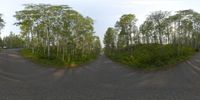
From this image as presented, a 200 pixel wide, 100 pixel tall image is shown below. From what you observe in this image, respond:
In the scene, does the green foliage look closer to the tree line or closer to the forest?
the forest

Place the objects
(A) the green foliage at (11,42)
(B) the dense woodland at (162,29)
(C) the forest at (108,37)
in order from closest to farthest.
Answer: (C) the forest at (108,37), (B) the dense woodland at (162,29), (A) the green foliage at (11,42)

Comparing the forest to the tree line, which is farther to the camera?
the tree line

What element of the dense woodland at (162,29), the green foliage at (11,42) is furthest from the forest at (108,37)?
the green foliage at (11,42)

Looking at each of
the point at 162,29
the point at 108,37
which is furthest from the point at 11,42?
the point at 162,29

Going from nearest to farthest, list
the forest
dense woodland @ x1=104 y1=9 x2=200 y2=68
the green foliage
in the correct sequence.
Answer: the forest
dense woodland @ x1=104 y1=9 x2=200 y2=68
the green foliage

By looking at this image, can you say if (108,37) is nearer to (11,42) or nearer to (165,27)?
(165,27)

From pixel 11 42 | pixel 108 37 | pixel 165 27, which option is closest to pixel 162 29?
pixel 165 27

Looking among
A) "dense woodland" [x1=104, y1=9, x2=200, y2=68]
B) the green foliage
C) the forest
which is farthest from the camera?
the green foliage

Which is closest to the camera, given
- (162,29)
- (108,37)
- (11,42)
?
(162,29)

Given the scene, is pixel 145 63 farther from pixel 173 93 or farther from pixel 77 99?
pixel 77 99

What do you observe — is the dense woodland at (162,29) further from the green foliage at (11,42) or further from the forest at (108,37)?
the green foliage at (11,42)

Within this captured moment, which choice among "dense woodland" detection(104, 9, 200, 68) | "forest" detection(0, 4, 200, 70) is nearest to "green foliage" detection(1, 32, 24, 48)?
"forest" detection(0, 4, 200, 70)

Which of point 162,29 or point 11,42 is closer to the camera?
point 162,29

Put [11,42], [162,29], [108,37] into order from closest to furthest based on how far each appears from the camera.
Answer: [162,29] < [108,37] < [11,42]
